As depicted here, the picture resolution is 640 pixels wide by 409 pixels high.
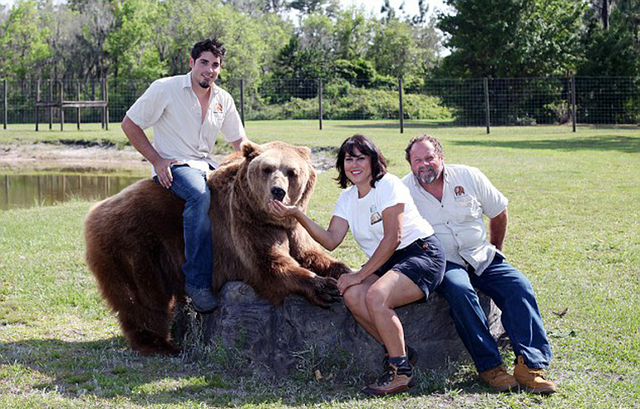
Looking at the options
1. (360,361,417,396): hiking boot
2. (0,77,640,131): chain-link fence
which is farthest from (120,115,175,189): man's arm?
(0,77,640,131): chain-link fence

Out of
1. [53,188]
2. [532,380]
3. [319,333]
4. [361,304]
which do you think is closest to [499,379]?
[532,380]

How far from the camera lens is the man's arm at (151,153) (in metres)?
5.14

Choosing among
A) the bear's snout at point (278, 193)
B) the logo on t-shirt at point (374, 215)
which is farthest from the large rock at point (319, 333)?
the bear's snout at point (278, 193)

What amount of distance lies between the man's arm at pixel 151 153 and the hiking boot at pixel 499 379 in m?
2.54

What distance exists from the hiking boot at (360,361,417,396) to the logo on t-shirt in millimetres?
894

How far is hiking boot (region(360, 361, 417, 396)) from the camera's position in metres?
4.25

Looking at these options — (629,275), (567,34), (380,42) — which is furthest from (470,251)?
(380,42)

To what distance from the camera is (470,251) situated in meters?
4.82

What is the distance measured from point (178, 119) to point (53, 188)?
12.1 meters

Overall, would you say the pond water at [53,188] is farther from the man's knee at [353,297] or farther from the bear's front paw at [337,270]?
the man's knee at [353,297]

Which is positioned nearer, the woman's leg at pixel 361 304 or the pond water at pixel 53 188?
the woman's leg at pixel 361 304

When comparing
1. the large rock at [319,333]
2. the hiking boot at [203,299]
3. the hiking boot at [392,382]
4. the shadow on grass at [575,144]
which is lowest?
the hiking boot at [392,382]

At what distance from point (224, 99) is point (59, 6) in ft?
198

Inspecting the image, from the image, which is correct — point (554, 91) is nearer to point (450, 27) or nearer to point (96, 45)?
point (450, 27)
